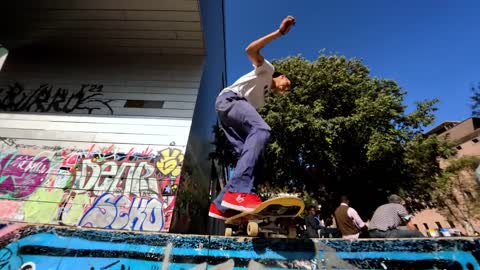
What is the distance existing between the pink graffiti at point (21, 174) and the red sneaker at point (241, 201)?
19.0ft

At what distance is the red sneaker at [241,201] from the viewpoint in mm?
1794

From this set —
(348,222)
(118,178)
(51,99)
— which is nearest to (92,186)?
(118,178)

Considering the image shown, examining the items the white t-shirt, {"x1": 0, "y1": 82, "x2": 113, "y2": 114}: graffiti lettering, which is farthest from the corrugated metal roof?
the white t-shirt

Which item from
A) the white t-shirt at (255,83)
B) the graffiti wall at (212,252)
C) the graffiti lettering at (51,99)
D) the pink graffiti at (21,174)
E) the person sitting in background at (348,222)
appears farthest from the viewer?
the graffiti lettering at (51,99)

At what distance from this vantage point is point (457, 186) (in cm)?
1424

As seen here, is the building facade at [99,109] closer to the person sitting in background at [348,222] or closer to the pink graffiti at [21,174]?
the pink graffiti at [21,174]

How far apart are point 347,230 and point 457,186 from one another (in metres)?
13.8

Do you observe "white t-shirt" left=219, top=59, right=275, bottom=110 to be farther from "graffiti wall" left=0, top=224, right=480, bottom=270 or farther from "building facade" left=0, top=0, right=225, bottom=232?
"building facade" left=0, top=0, right=225, bottom=232

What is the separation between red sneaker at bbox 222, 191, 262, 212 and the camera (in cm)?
179

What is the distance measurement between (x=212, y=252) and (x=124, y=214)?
420 centimetres

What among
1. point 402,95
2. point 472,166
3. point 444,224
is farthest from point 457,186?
point 444,224

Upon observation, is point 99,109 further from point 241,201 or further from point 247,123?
point 241,201

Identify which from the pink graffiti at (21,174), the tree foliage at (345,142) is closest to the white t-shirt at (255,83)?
the pink graffiti at (21,174)

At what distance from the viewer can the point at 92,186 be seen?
17.9 ft
